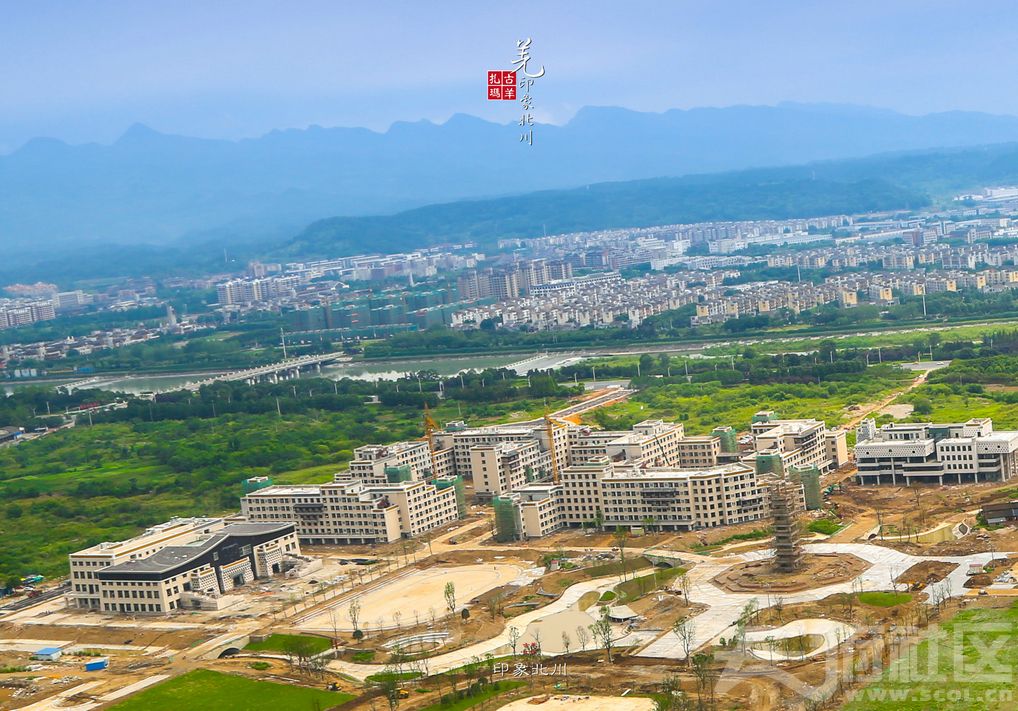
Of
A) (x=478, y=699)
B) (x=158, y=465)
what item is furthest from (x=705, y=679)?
(x=158, y=465)

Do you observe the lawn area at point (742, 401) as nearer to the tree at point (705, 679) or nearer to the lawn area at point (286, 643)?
the lawn area at point (286, 643)

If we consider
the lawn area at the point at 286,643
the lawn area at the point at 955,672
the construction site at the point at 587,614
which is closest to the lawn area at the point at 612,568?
the construction site at the point at 587,614

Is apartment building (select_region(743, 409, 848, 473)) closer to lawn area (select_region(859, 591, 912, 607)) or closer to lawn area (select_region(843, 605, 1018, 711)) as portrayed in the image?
lawn area (select_region(859, 591, 912, 607))

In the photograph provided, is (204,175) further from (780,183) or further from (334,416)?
(334,416)

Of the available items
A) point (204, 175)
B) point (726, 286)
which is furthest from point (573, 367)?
point (204, 175)

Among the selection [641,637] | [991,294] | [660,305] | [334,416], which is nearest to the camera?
[641,637]

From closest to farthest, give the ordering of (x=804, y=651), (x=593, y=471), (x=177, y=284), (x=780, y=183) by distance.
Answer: (x=804, y=651) → (x=593, y=471) → (x=177, y=284) → (x=780, y=183)

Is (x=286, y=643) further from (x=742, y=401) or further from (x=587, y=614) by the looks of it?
(x=742, y=401)
